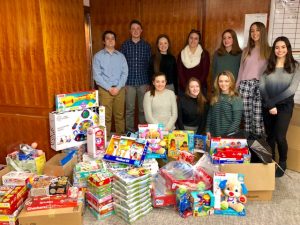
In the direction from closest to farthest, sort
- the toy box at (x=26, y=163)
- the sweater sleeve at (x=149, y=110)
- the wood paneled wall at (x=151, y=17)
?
1. the toy box at (x=26, y=163)
2. the sweater sleeve at (x=149, y=110)
3. the wood paneled wall at (x=151, y=17)

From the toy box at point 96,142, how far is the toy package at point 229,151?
0.99 meters

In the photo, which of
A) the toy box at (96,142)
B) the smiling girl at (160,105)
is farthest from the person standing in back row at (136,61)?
the toy box at (96,142)

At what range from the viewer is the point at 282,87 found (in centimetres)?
265

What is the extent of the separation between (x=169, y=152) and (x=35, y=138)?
128 centimetres

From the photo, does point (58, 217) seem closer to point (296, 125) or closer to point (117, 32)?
point (296, 125)

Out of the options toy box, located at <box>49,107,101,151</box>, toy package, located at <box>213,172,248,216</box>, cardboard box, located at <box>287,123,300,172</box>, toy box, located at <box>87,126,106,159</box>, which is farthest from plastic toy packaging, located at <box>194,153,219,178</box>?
toy box, located at <box>49,107,101,151</box>

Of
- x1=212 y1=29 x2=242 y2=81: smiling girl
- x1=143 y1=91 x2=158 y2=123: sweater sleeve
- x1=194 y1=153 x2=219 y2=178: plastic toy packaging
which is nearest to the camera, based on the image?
x1=194 y1=153 x2=219 y2=178: plastic toy packaging

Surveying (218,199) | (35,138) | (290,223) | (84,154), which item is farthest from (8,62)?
(290,223)

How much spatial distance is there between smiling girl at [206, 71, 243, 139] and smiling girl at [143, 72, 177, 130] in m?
0.40

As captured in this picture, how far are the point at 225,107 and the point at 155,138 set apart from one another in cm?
72

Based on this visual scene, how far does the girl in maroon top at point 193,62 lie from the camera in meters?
3.32

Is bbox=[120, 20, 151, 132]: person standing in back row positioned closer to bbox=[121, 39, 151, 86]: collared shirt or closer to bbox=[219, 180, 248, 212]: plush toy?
bbox=[121, 39, 151, 86]: collared shirt

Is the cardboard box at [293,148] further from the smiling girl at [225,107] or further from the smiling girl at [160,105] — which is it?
the smiling girl at [160,105]

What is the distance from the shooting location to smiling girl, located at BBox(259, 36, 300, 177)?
2605 mm
